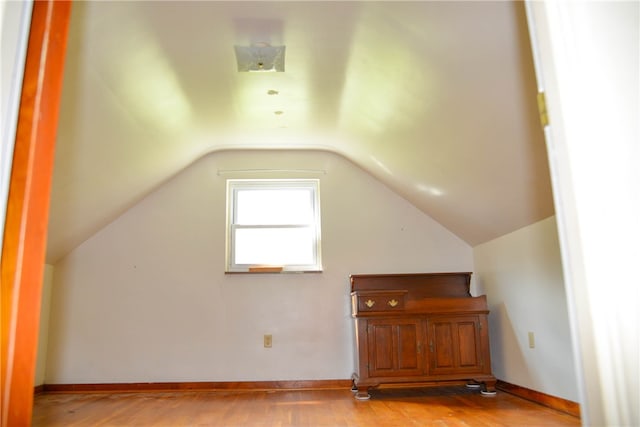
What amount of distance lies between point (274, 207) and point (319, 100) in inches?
57.8

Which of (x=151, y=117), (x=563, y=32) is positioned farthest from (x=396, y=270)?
(x=563, y=32)

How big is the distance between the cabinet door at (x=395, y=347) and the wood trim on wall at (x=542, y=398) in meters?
0.69

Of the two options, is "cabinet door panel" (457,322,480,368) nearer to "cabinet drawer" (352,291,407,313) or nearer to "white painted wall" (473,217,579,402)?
"white painted wall" (473,217,579,402)

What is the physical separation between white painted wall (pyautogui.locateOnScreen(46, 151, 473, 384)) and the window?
0.37 feet

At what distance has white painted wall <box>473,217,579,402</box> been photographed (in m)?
3.26

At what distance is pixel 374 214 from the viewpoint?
187 inches

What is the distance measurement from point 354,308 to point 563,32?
3368 millimetres

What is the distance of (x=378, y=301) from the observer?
13.2 ft

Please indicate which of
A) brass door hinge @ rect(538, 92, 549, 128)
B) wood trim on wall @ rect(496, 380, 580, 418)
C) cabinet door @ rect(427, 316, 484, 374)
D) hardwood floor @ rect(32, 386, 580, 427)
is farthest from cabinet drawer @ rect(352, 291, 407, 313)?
brass door hinge @ rect(538, 92, 549, 128)

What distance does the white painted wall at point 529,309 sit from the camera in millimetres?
3260

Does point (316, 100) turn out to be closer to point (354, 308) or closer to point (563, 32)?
point (354, 308)

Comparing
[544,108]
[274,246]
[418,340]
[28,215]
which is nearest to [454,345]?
[418,340]

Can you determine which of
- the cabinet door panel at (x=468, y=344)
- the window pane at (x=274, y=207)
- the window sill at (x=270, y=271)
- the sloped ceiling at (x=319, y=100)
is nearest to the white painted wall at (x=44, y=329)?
the sloped ceiling at (x=319, y=100)

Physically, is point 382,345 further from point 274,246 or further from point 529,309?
point 274,246
